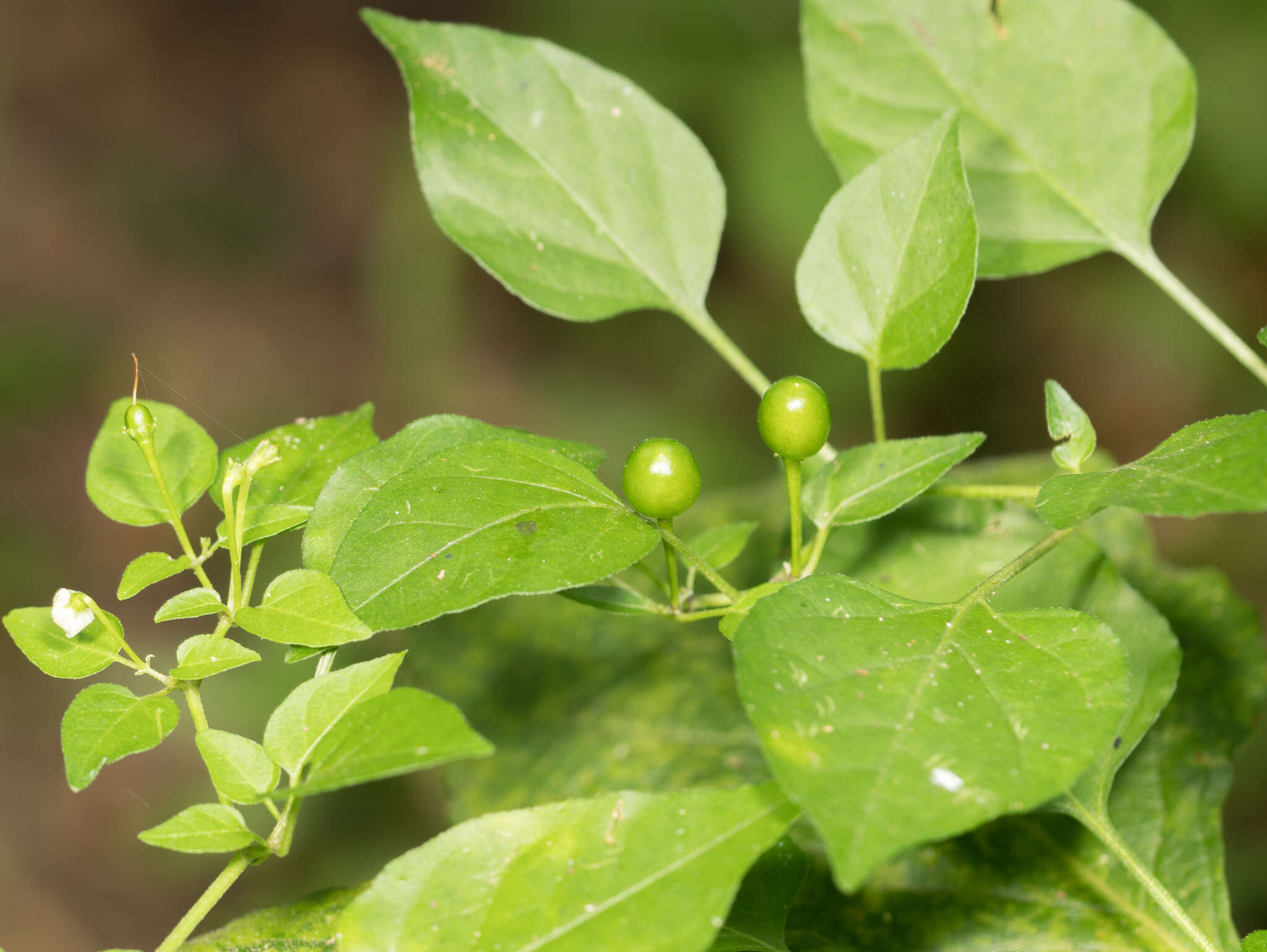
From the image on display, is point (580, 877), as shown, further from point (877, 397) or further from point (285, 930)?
point (877, 397)

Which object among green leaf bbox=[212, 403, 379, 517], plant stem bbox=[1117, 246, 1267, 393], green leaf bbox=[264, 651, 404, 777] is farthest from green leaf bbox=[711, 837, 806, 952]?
Answer: plant stem bbox=[1117, 246, 1267, 393]

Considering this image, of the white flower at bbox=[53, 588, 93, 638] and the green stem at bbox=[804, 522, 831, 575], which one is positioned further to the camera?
the green stem at bbox=[804, 522, 831, 575]

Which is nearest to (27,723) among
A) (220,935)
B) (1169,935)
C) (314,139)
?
(314,139)

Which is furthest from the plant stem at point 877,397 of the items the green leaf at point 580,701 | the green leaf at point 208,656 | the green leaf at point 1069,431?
the green leaf at point 208,656

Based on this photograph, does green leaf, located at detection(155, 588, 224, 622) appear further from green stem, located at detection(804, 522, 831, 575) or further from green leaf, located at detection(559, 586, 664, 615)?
green stem, located at detection(804, 522, 831, 575)

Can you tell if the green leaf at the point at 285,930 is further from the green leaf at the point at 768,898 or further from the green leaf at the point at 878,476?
the green leaf at the point at 878,476

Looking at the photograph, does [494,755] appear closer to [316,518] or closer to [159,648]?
[316,518]
